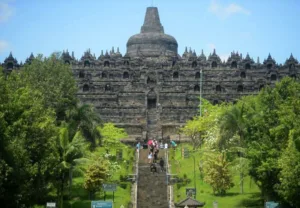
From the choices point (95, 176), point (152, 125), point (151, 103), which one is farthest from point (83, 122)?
point (151, 103)

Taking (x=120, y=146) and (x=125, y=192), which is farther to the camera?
(x=120, y=146)

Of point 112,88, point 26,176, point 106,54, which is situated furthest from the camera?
point 106,54

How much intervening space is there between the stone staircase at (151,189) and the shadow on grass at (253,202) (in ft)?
19.9

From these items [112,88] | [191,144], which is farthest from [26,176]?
[112,88]

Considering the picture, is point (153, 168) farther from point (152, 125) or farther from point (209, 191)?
point (152, 125)

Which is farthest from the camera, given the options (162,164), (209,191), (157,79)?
(157,79)

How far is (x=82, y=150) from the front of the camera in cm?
4397

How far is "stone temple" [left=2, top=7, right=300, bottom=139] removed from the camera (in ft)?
265

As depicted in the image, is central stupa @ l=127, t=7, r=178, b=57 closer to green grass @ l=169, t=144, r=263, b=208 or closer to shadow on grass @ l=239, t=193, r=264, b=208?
green grass @ l=169, t=144, r=263, b=208

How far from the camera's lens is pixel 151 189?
47781 mm

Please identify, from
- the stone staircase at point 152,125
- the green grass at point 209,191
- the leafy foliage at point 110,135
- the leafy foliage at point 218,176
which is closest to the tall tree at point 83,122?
the leafy foliage at point 110,135

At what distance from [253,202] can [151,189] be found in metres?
8.58

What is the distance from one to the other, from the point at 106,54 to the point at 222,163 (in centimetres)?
5838

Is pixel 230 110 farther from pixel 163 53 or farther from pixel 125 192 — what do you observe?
pixel 163 53
